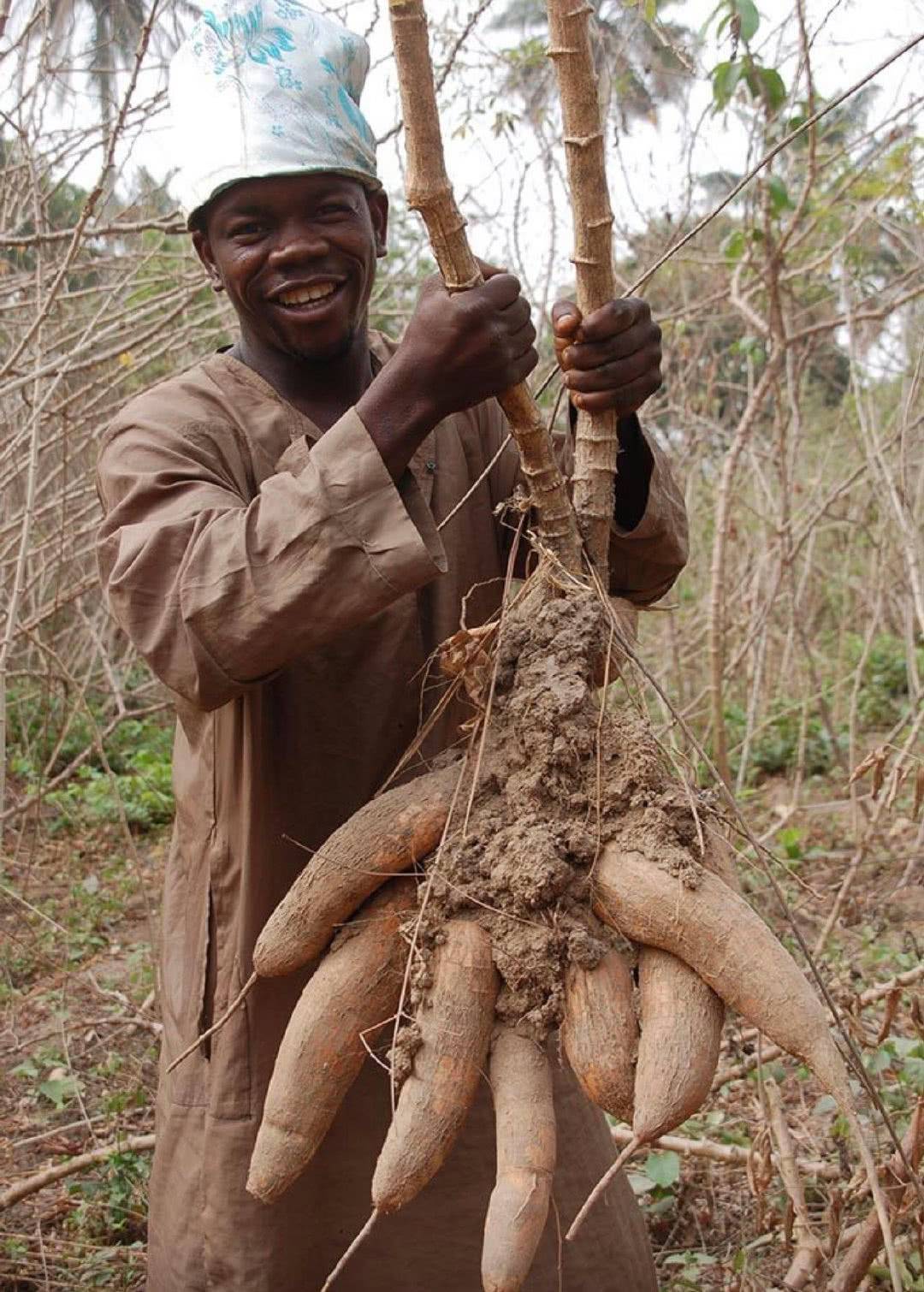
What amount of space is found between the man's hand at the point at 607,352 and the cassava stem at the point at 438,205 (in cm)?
8

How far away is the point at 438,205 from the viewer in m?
1.37

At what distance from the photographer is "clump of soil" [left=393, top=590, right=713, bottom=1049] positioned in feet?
4.61

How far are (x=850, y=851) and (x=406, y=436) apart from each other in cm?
378

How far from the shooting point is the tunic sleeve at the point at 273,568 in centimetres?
136

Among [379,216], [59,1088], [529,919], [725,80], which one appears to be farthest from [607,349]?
[59,1088]

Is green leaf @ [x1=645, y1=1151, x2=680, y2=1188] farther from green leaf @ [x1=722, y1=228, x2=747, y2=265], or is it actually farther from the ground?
green leaf @ [x1=722, y1=228, x2=747, y2=265]

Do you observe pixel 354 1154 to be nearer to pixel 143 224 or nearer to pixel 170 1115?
pixel 170 1115

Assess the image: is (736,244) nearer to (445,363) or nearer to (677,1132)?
(677,1132)

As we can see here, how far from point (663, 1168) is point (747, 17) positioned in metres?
2.45

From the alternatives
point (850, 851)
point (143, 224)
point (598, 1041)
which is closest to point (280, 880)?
point (598, 1041)

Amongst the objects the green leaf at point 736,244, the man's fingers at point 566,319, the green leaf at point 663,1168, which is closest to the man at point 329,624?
the man's fingers at point 566,319

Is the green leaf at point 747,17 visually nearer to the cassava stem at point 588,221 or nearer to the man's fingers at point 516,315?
the cassava stem at point 588,221

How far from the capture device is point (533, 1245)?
4.30 feet

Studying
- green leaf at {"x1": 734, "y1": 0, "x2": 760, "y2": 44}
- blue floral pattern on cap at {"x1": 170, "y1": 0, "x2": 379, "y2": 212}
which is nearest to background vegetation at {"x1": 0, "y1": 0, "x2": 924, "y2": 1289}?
green leaf at {"x1": 734, "y1": 0, "x2": 760, "y2": 44}
